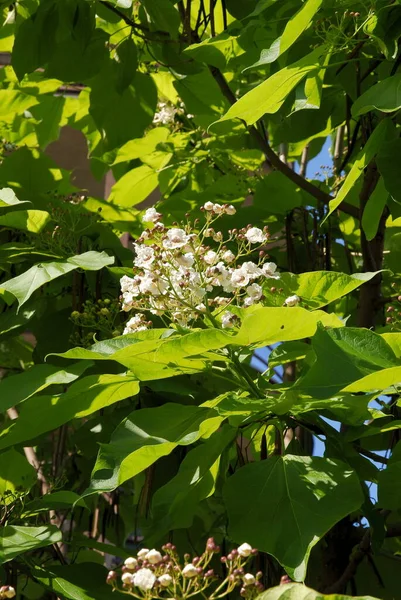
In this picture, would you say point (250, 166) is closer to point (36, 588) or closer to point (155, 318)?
point (155, 318)

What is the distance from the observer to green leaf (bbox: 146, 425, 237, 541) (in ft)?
4.37

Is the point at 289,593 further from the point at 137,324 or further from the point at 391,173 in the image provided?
the point at 391,173

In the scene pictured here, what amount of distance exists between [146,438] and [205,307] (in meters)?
0.19

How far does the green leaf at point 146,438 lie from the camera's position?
3.96 feet

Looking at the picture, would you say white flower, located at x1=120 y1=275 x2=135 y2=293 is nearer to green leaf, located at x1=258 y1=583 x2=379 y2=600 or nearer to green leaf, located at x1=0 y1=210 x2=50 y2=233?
green leaf, located at x1=0 y1=210 x2=50 y2=233

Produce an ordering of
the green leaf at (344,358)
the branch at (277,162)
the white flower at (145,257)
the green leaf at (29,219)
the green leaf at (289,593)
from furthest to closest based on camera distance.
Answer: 1. the branch at (277,162)
2. the green leaf at (29,219)
3. the white flower at (145,257)
4. the green leaf at (344,358)
5. the green leaf at (289,593)

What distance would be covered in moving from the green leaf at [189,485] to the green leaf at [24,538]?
0.47ft

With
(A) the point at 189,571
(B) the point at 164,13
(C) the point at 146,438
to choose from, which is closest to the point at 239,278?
(C) the point at 146,438

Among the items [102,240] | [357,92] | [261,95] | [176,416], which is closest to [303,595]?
[176,416]

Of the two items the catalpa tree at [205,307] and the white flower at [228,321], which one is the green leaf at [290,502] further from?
the white flower at [228,321]

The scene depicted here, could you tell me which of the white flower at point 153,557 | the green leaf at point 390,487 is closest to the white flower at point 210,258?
the green leaf at point 390,487

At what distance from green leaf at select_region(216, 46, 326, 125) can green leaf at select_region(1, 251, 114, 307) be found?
328 mm

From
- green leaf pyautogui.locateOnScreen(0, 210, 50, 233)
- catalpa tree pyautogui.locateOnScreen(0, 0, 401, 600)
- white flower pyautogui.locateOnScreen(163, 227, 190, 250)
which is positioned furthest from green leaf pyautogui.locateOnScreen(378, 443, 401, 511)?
green leaf pyautogui.locateOnScreen(0, 210, 50, 233)

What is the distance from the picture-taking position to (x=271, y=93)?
1.30 m
